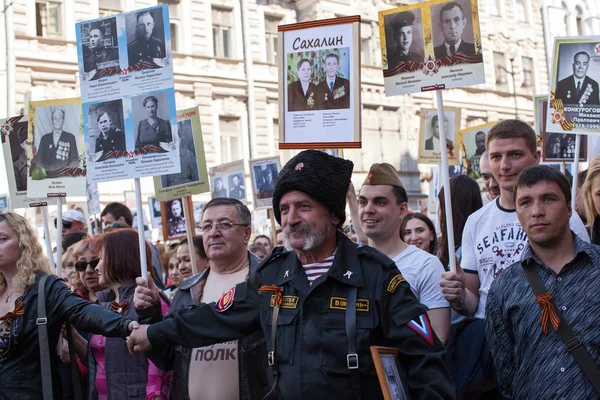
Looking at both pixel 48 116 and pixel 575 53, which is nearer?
pixel 575 53

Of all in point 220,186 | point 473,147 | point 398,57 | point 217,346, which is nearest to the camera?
point 217,346

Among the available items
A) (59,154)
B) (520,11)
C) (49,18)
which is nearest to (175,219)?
(59,154)

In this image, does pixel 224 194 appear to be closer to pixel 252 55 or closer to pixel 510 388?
pixel 510 388

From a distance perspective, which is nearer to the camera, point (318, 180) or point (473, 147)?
point (318, 180)

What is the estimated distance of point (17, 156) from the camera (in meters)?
7.54

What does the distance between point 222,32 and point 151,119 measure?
71.8 ft

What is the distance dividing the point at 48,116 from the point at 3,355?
3.01m

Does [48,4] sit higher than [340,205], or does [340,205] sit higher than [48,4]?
[48,4]

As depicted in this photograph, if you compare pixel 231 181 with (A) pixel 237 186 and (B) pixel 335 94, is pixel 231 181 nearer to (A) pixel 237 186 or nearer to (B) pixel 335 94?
(A) pixel 237 186

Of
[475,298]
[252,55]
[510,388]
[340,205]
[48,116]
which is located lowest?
[510,388]

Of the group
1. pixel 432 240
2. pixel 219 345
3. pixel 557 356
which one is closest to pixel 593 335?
pixel 557 356

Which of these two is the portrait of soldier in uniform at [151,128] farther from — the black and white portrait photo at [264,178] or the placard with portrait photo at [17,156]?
the black and white portrait photo at [264,178]

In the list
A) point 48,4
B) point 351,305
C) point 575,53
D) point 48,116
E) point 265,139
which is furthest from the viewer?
point 265,139

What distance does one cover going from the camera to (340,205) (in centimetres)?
361
